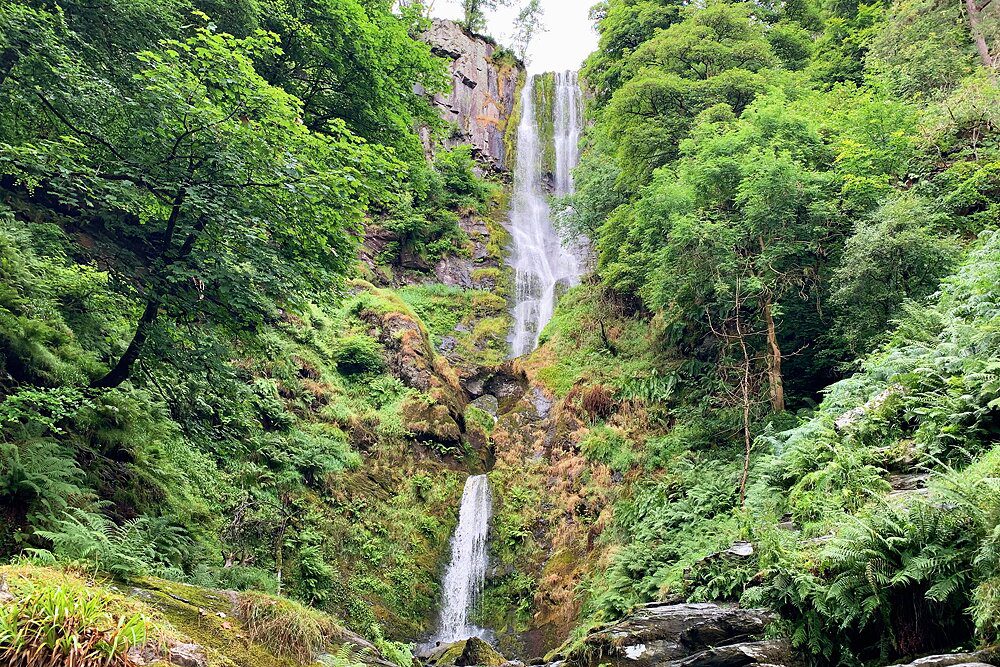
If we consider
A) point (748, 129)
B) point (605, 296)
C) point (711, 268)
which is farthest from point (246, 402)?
point (605, 296)

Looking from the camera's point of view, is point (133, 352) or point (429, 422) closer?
point (133, 352)

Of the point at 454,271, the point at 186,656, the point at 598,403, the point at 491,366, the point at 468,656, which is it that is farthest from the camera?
the point at 454,271

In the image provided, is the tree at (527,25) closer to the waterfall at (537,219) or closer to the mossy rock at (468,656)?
the waterfall at (537,219)

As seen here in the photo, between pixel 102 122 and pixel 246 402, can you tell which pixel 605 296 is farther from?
pixel 102 122

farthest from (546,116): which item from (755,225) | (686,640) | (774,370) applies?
(686,640)

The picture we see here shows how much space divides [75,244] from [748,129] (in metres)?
11.4

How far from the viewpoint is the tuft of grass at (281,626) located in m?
4.74

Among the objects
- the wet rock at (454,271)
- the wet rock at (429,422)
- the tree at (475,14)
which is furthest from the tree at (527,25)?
the wet rock at (429,422)

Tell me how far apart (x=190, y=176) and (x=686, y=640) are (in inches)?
284

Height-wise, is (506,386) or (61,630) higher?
(506,386)

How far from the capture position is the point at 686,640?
21.0 ft

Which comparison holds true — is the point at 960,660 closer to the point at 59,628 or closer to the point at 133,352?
the point at 59,628

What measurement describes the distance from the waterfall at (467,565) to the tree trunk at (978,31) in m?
15.7

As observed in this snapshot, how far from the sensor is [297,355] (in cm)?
1588
